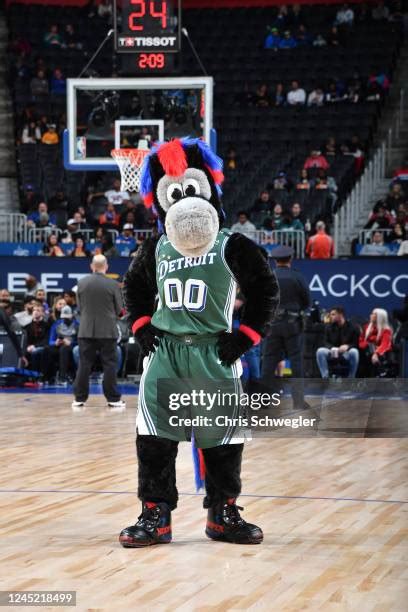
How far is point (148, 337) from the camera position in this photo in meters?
5.01

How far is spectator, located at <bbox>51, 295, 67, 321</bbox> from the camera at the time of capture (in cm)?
1573

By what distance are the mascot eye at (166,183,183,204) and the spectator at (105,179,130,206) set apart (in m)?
15.3

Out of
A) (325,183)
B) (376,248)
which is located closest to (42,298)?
(376,248)

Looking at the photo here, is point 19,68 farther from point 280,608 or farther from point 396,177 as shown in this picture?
point 280,608

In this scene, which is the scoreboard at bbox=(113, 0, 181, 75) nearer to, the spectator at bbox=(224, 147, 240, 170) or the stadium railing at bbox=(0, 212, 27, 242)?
the stadium railing at bbox=(0, 212, 27, 242)

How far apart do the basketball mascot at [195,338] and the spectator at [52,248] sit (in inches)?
493

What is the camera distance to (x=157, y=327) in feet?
16.5

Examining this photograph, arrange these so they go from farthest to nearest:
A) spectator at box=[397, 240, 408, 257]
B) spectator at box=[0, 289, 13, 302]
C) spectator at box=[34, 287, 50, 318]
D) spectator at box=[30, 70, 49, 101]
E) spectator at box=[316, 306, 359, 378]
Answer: spectator at box=[30, 70, 49, 101] → spectator at box=[397, 240, 408, 257] → spectator at box=[34, 287, 50, 318] → spectator at box=[0, 289, 13, 302] → spectator at box=[316, 306, 359, 378]

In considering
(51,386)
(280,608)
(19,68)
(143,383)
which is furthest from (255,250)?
(19,68)

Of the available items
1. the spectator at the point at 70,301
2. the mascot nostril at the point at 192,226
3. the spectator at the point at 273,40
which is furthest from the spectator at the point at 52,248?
the mascot nostril at the point at 192,226

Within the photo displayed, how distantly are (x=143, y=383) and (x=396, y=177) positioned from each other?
16.1m

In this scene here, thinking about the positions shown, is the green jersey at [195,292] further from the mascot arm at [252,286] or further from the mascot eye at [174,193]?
the mascot eye at [174,193]

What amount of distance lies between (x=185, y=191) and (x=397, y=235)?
509 inches

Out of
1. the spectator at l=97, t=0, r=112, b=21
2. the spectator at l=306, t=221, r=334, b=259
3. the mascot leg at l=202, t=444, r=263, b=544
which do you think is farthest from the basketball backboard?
the mascot leg at l=202, t=444, r=263, b=544
